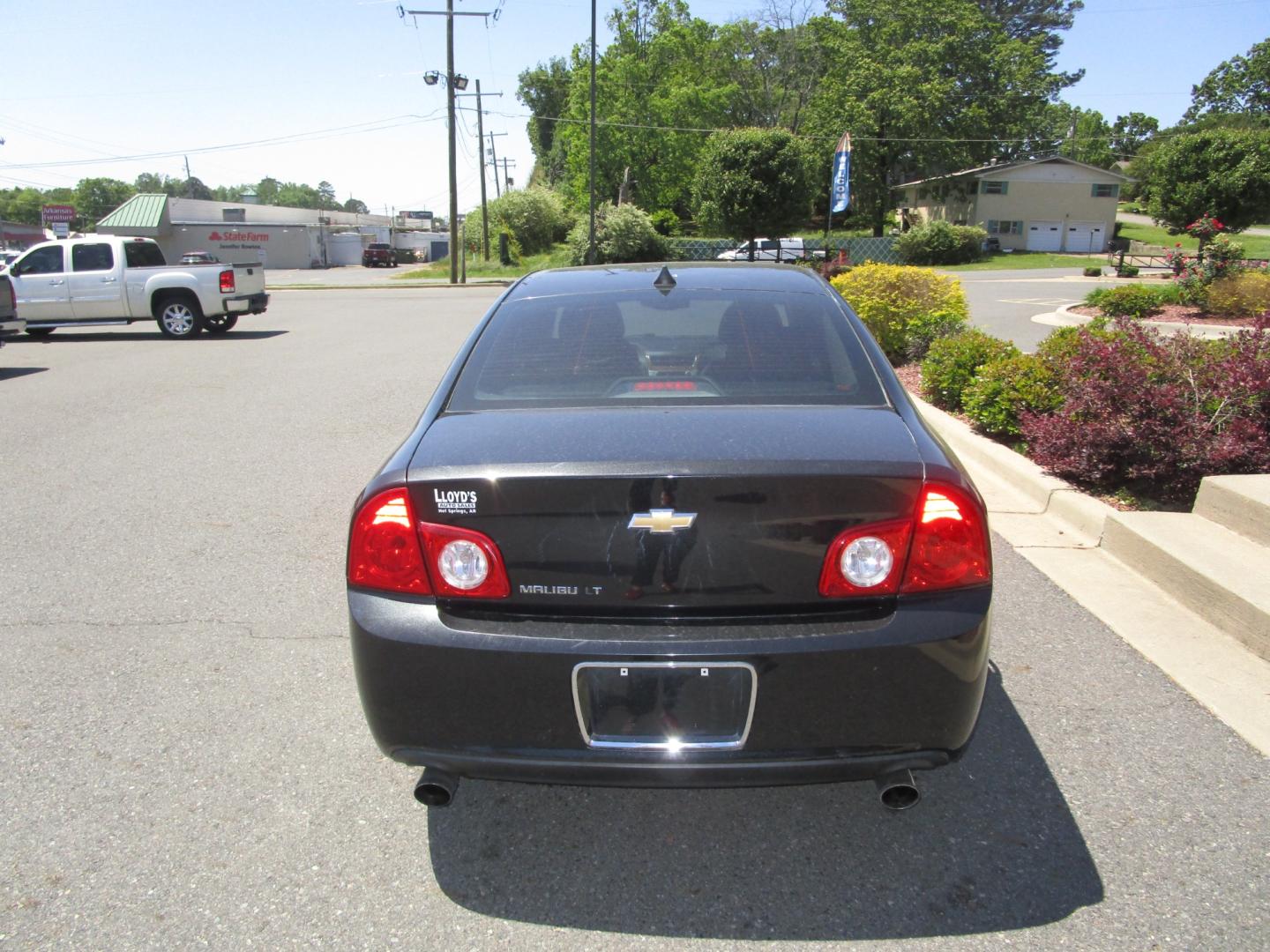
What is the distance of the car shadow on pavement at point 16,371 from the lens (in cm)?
1207

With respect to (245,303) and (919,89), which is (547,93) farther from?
(245,303)

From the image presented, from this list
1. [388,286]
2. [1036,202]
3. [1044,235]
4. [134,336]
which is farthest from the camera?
[1044,235]

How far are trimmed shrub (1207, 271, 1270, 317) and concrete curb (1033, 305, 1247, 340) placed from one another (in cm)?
94

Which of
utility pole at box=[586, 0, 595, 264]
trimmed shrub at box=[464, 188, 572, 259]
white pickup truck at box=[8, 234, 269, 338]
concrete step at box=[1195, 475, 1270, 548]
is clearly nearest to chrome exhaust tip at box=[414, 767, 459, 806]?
concrete step at box=[1195, 475, 1270, 548]

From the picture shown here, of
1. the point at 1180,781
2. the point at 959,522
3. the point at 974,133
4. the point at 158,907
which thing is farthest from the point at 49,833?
the point at 974,133

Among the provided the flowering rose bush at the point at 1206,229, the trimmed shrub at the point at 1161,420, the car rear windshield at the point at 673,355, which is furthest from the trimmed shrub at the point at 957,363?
the flowering rose bush at the point at 1206,229

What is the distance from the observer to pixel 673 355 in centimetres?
332

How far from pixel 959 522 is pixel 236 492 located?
5443 millimetres

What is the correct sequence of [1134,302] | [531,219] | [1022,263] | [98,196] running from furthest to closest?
[98,196]
[531,219]
[1022,263]
[1134,302]

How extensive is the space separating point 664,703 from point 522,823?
856 mm

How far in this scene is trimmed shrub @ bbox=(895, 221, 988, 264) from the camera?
47.4m

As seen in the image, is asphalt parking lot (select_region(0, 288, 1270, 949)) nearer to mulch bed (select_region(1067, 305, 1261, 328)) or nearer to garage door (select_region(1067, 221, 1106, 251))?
mulch bed (select_region(1067, 305, 1261, 328))

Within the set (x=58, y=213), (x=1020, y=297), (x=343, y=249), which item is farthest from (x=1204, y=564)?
(x=343, y=249)

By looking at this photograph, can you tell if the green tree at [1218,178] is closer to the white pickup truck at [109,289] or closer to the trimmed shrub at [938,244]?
the trimmed shrub at [938,244]
